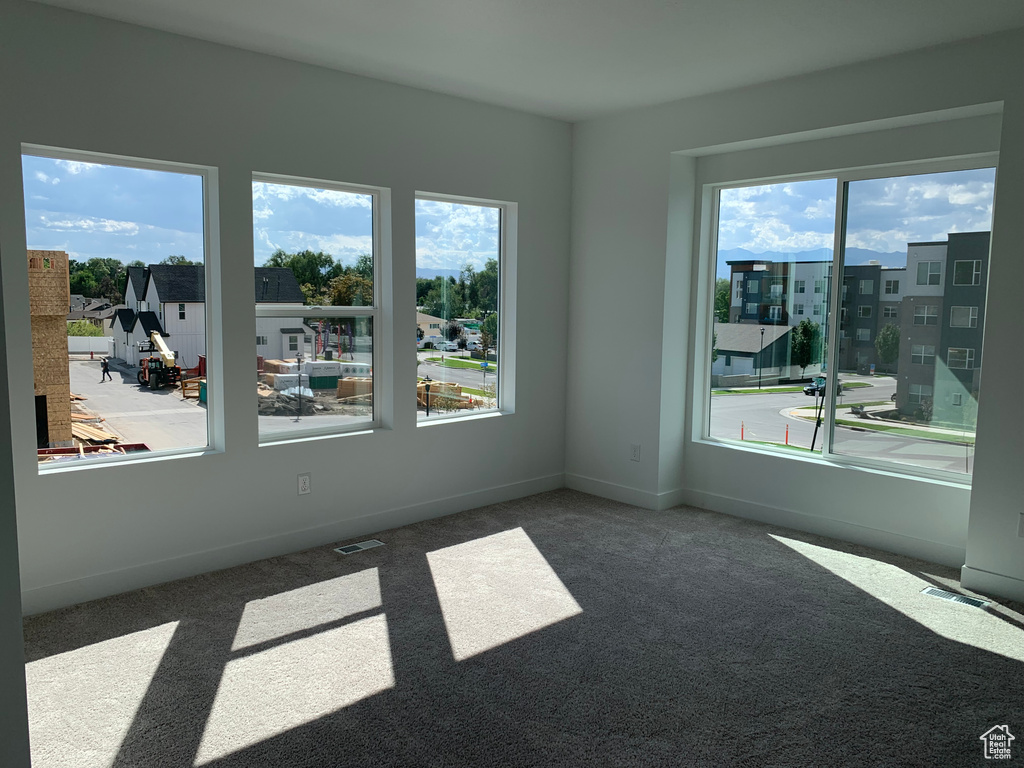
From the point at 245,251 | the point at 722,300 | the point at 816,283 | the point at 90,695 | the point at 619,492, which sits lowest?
the point at 90,695

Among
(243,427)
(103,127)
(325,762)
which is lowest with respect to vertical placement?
(325,762)

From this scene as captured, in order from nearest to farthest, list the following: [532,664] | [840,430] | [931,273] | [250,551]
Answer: [532,664]
[250,551]
[931,273]
[840,430]

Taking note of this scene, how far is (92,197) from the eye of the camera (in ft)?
11.9

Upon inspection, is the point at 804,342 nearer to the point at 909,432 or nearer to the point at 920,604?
the point at 909,432

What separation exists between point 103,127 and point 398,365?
205cm

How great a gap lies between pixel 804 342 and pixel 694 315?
2.60 ft

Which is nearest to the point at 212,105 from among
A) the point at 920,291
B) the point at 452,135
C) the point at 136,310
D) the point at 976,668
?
the point at 136,310

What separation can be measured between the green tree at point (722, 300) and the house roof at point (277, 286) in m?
2.84

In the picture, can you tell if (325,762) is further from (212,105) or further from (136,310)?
(212,105)

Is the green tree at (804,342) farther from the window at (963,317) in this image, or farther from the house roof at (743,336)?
the window at (963,317)

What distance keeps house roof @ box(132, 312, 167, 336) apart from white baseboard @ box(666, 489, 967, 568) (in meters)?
3.62

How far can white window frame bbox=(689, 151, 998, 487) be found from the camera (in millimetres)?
4262

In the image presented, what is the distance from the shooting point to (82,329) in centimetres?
368

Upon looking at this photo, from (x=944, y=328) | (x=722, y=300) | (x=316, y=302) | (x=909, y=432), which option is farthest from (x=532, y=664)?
(x=722, y=300)
